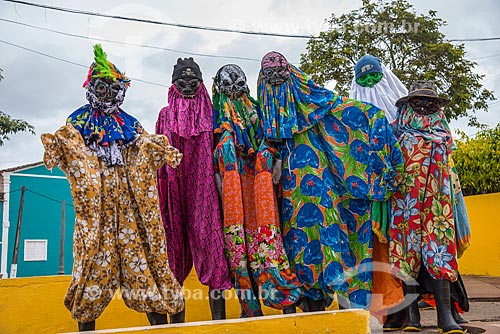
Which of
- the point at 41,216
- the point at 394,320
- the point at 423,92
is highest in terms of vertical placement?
the point at 41,216

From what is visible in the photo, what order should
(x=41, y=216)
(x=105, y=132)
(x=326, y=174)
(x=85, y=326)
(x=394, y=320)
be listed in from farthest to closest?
(x=41, y=216) < (x=394, y=320) < (x=326, y=174) < (x=105, y=132) < (x=85, y=326)

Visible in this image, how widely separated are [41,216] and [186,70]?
20276mm

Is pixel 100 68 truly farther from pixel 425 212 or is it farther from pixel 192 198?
pixel 425 212

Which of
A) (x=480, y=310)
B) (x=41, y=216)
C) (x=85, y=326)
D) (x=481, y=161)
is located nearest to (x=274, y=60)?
(x=85, y=326)

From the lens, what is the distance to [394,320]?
428 cm

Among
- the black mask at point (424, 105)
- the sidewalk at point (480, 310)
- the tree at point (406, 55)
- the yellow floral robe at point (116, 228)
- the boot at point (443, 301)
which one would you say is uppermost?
the tree at point (406, 55)

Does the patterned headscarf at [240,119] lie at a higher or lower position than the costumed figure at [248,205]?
higher

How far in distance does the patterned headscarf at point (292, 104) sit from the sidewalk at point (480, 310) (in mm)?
1660

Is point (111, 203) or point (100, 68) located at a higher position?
point (100, 68)

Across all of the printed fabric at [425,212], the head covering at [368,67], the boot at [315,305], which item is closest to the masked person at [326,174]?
the boot at [315,305]

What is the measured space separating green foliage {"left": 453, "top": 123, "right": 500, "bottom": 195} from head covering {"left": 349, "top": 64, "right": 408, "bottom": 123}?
209 inches

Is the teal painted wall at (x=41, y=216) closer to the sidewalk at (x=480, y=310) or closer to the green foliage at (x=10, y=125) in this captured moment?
the green foliage at (x=10, y=125)

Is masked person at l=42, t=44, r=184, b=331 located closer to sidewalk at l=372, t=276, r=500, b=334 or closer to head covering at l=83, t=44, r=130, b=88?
head covering at l=83, t=44, r=130, b=88

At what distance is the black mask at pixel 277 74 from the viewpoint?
4160 millimetres
